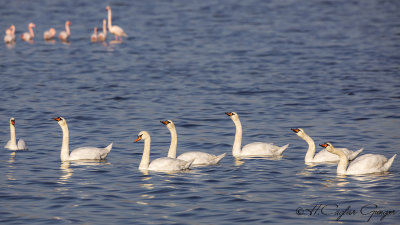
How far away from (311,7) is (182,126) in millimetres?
38183

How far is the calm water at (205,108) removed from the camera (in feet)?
58.0

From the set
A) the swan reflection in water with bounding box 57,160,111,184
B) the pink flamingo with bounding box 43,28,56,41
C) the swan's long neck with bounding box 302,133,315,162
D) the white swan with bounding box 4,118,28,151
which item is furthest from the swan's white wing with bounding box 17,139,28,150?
the pink flamingo with bounding box 43,28,56,41

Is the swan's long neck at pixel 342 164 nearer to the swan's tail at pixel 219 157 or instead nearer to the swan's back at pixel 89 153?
the swan's tail at pixel 219 157

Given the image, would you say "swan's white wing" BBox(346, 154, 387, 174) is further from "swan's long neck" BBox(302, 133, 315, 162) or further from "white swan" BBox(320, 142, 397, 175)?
"swan's long neck" BBox(302, 133, 315, 162)

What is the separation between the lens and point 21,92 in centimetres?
3319

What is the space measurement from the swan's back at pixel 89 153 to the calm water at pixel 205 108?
27cm

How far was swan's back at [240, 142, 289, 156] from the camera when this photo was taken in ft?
72.8

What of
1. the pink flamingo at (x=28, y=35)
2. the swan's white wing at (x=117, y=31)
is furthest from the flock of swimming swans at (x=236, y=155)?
the pink flamingo at (x=28, y=35)

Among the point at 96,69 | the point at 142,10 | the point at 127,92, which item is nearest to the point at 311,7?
the point at 142,10

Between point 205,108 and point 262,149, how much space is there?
313 inches

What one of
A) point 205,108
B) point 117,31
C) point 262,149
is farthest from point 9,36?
point 262,149

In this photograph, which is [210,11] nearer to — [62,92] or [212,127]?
[62,92]

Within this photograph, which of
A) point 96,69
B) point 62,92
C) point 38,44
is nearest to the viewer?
point 62,92

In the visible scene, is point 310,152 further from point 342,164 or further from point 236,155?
point 236,155
